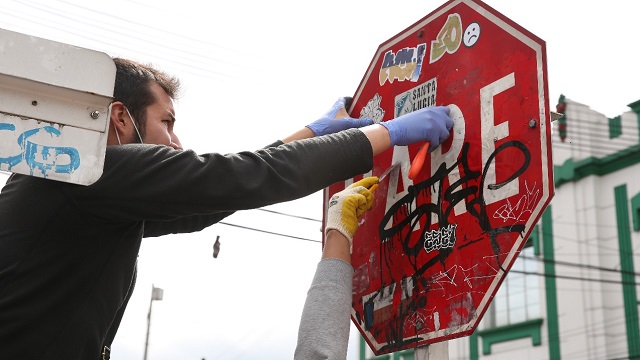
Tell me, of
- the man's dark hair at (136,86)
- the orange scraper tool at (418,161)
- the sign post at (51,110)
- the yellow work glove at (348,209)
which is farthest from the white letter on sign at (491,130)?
the sign post at (51,110)

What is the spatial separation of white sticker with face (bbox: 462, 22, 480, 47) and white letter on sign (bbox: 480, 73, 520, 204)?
0.20 m

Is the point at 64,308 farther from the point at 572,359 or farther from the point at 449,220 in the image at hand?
the point at 572,359

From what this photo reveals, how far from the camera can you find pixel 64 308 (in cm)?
217

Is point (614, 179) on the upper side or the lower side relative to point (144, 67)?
upper

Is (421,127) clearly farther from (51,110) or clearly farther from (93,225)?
(51,110)

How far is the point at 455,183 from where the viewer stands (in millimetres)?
2723

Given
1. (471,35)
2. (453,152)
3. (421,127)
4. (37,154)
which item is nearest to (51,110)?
(37,154)

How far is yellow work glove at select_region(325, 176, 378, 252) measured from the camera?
8.93 ft

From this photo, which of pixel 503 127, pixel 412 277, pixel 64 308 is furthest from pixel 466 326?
pixel 64 308

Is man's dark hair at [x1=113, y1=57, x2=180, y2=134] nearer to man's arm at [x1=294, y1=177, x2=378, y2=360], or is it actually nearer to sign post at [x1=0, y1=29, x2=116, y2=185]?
man's arm at [x1=294, y1=177, x2=378, y2=360]

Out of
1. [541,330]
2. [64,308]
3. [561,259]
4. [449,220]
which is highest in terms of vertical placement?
[561,259]

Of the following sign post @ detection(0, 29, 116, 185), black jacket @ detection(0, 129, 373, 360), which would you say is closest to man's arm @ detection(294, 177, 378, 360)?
black jacket @ detection(0, 129, 373, 360)

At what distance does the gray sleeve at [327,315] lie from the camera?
241 cm

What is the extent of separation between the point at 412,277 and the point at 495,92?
26.7 inches
